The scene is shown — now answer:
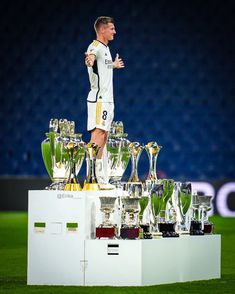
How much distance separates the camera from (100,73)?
8.08 meters

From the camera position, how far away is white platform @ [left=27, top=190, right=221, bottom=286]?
6652mm

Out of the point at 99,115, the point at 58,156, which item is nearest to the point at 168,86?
the point at 99,115

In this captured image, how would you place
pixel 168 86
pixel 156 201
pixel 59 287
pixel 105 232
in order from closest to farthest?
pixel 59 287, pixel 105 232, pixel 156 201, pixel 168 86

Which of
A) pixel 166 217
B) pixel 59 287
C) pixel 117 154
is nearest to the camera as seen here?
pixel 59 287

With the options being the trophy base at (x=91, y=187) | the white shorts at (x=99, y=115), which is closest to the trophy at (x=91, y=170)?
the trophy base at (x=91, y=187)

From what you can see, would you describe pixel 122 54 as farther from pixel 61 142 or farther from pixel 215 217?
pixel 61 142

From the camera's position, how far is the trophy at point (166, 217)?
719cm

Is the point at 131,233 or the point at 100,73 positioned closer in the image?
the point at 131,233

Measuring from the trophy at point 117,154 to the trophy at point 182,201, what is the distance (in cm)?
63

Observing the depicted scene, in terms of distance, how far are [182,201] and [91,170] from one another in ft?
2.44

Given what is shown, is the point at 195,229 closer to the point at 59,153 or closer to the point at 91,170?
the point at 91,170

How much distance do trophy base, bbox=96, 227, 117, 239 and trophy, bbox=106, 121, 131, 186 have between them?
4.16 ft

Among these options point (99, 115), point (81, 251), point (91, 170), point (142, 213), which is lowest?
point (81, 251)

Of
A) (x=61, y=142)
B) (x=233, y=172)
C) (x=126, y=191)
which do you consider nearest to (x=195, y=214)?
(x=126, y=191)
